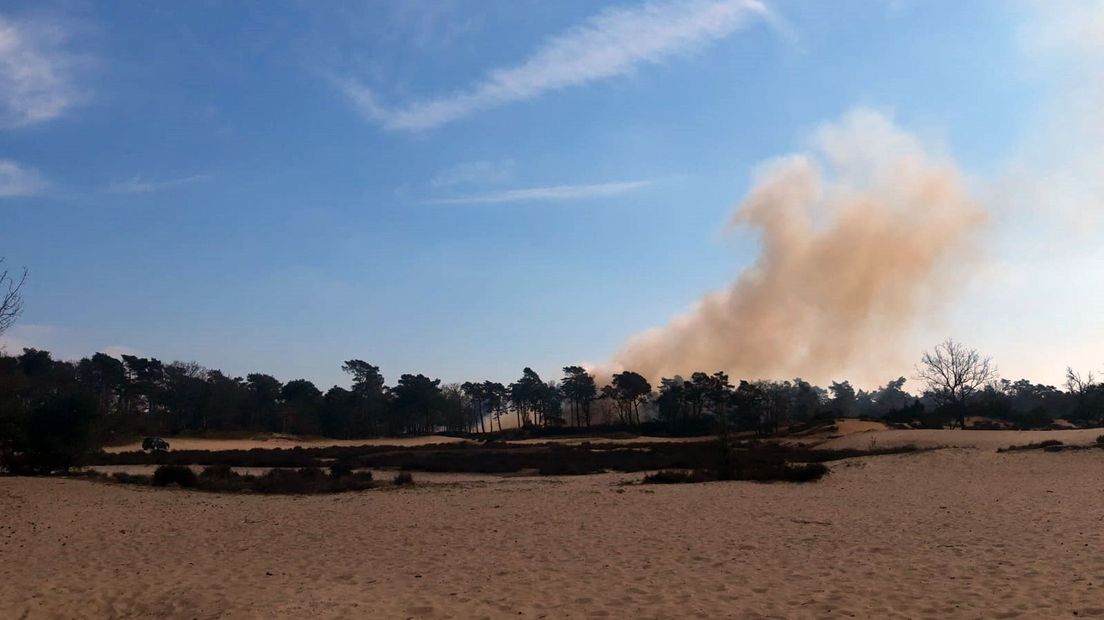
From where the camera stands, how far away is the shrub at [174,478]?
31.7 meters

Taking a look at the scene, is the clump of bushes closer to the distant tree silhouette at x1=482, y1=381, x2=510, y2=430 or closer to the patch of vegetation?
the patch of vegetation

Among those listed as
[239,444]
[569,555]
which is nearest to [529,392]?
[239,444]

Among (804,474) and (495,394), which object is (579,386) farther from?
(804,474)

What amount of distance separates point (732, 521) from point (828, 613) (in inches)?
367

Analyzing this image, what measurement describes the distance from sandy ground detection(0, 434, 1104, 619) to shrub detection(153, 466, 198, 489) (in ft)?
22.4

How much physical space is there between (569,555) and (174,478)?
24876 millimetres

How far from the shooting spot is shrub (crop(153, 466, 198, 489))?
31720 millimetres

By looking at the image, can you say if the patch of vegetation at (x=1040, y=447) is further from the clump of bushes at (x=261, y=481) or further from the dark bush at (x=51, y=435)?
the dark bush at (x=51, y=435)

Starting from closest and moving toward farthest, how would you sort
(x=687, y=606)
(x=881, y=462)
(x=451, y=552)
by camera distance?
(x=687, y=606), (x=451, y=552), (x=881, y=462)

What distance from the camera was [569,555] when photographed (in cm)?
1359

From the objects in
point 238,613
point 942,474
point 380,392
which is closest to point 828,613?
point 238,613

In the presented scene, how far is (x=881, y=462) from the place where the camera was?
3747 centimetres

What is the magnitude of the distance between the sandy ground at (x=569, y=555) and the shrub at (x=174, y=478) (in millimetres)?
6832

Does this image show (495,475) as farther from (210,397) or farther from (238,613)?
(210,397)
